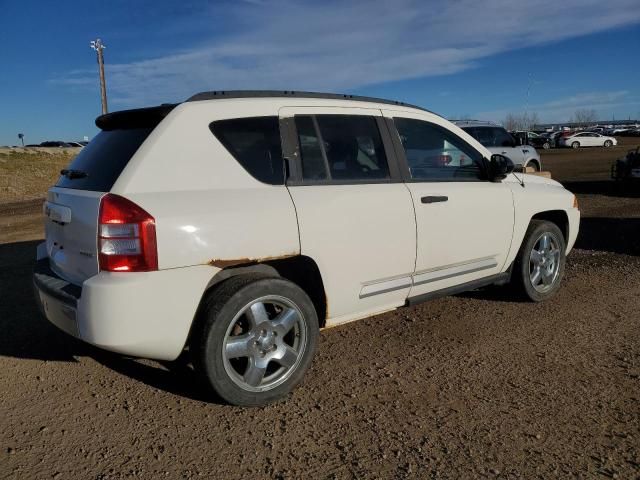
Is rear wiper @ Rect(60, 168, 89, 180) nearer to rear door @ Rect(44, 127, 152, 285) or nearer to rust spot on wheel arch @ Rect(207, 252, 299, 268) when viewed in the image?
A: rear door @ Rect(44, 127, 152, 285)

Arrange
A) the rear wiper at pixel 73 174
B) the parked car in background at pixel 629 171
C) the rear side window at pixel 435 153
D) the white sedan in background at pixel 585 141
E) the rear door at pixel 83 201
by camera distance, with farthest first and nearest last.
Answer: the white sedan in background at pixel 585 141 → the parked car in background at pixel 629 171 → the rear side window at pixel 435 153 → the rear wiper at pixel 73 174 → the rear door at pixel 83 201

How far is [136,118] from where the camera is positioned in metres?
3.38

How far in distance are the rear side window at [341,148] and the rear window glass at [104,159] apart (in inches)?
40.0

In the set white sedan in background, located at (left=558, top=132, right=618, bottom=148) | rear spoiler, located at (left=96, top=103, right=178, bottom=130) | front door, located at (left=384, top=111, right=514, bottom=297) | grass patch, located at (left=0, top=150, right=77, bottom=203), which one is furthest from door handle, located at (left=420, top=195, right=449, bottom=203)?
white sedan in background, located at (left=558, top=132, right=618, bottom=148)

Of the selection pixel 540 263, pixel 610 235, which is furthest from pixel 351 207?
pixel 610 235

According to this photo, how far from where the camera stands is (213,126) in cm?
326

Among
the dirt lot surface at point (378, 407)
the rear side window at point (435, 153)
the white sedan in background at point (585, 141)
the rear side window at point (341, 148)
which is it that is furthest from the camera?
the white sedan in background at point (585, 141)

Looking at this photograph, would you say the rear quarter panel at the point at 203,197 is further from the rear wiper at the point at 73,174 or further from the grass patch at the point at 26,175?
the grass patch at the point at 26,175

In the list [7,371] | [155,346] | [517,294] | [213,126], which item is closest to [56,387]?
[7,371]

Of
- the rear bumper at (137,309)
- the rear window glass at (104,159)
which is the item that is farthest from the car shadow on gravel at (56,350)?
the rear window glass at (104,159)

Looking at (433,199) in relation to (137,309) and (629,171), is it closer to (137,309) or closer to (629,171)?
(137,309)

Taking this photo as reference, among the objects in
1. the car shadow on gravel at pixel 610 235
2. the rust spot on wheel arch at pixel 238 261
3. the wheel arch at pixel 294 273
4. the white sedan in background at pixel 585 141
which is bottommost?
the car shadow on gravel at pixel 610 235

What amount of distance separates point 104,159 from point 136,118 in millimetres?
323

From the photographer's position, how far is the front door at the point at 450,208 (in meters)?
4.05
